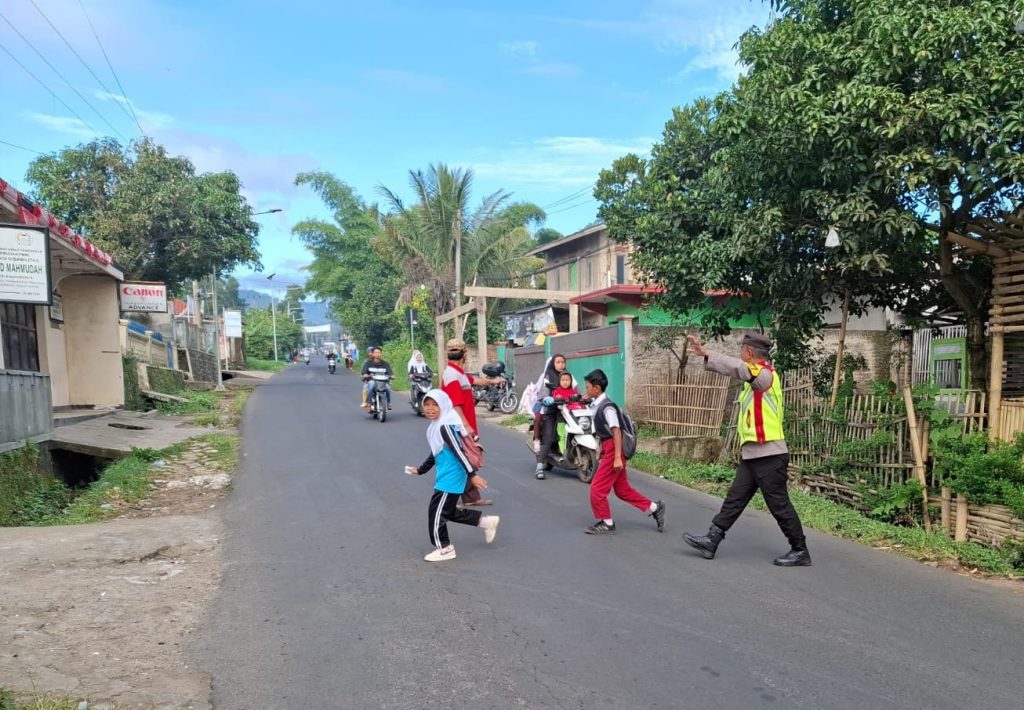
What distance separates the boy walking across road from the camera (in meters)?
6.59

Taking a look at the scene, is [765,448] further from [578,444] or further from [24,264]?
[24,264]

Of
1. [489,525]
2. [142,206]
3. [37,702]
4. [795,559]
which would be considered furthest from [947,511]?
[142,206]

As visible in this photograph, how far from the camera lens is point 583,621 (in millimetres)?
4449

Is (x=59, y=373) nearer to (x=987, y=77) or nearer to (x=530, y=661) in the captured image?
(x=530, y=661)

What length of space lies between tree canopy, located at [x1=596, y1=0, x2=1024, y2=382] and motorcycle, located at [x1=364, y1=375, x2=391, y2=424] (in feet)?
25.4

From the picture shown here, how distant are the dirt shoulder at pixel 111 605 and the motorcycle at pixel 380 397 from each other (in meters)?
7.81

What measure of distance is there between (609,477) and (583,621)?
2286 millimetres

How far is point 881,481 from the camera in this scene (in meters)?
7.86

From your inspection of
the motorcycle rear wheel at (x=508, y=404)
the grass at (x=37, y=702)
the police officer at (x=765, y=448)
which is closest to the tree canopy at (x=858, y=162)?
the police officer at (x=765, y=448)

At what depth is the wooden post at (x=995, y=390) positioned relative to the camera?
6.78 m

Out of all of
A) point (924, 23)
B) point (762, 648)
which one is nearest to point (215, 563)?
point (762, 648)

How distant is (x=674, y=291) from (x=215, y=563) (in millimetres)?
7029

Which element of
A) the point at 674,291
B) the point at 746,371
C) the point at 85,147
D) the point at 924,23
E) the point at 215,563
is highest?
the point at 85,147

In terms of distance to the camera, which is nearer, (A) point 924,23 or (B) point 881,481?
(A) point 924,23
